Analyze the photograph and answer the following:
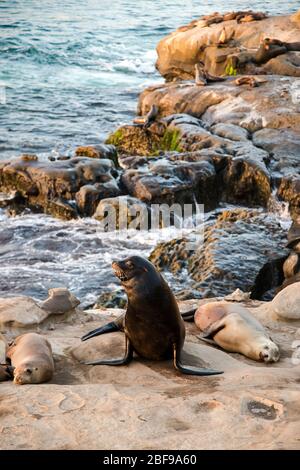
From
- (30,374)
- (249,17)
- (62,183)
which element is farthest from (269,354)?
(249,17)

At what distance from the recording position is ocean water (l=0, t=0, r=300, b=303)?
1132cm

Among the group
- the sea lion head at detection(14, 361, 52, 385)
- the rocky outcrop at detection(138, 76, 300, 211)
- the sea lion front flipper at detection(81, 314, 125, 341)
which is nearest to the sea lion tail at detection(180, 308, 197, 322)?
the sea lion front flipper at detection(81, 314, 125, 341)

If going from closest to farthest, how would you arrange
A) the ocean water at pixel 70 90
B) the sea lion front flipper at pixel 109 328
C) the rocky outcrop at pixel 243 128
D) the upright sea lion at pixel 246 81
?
the sea lion front flipper at pixel 109 328 < the ocean water at pixel 70 90 < the rocky outcrop at pixel 243 128 < the upright sea lion at pixel 246 81

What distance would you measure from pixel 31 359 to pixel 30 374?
164 mm

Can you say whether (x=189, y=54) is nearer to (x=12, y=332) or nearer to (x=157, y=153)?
(x=157, y=153)

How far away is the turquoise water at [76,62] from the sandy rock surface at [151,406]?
12.6m

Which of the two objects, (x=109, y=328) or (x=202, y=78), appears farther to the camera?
(x=202, y=78)

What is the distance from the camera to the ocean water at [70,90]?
37.1 ft

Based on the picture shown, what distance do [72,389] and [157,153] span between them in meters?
11.1

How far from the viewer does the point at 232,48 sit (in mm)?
22578

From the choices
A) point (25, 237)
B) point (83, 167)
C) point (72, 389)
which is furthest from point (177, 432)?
point (83, 167)

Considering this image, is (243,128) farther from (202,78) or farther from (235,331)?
(235,331)

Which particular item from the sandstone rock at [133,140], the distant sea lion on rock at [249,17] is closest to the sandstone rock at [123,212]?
the sandstone rock at [133,140]

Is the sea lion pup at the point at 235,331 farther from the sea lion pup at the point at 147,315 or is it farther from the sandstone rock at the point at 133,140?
the sandstone rock at the point at 133,140
